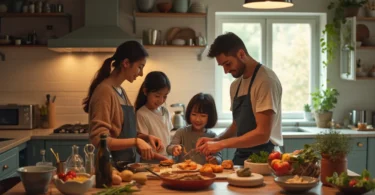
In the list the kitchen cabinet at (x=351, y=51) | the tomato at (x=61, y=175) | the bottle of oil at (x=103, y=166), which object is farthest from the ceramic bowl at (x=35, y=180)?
the kitchen cabinet at (x=351, y=51)

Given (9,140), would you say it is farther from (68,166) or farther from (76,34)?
(68,166)

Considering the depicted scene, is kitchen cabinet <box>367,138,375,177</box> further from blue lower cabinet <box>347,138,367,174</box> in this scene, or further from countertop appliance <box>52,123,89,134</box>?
countertop appliance <box>52,123,89,134</box>

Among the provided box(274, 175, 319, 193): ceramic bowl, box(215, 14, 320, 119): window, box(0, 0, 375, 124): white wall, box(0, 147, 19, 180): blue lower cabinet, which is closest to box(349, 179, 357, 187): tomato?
box(274, 175, 319, 193): ceramic bowl

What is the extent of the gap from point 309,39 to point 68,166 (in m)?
3.86

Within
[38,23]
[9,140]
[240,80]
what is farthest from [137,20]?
[240,80]

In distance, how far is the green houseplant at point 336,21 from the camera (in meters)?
5.34

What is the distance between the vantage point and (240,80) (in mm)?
3242

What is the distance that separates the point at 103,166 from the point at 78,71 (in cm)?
311

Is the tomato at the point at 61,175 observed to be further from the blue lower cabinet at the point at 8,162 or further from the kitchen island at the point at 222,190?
the blue lower cabinet at the point at 8,162

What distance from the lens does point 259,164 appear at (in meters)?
2.77

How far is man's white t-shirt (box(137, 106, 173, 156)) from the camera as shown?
3.52 meters

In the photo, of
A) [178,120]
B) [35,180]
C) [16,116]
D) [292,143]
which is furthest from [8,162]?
[292,143]

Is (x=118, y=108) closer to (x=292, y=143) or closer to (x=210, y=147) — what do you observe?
(x=210, y=147)

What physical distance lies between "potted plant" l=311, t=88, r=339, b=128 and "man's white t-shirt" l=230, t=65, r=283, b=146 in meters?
2.48
